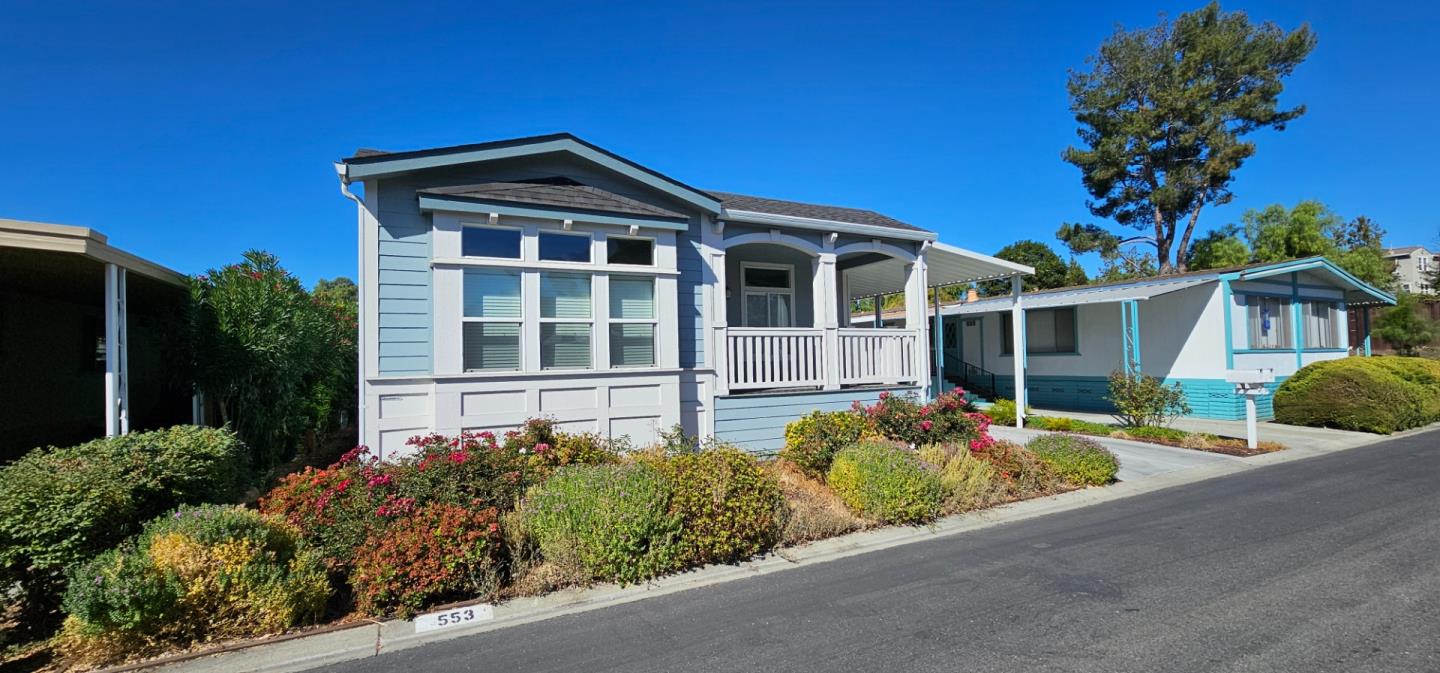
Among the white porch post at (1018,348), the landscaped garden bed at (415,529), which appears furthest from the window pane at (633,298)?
the white porch post at (1018,348)


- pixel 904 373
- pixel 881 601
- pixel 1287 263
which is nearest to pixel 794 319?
pixel 904 373

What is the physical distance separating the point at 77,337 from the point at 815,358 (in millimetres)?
11715

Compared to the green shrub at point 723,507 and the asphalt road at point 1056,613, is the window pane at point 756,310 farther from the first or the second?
the asphalt road at point 1056,613

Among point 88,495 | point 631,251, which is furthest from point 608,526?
point 631,251

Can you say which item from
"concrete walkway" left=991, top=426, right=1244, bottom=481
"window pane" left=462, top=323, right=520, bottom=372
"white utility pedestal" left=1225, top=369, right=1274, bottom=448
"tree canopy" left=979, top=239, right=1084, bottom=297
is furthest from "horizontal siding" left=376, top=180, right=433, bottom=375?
"tree canopy" left=979, top=239, right=1084, bottom=297

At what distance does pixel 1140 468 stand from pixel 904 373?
3702 millimetres

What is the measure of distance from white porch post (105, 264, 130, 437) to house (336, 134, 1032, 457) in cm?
210

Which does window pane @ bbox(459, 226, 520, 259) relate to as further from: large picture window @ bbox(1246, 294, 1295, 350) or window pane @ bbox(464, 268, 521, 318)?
large picture window @ bbox(1246, 294, 1295, 350)

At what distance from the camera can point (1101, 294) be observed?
15.0m

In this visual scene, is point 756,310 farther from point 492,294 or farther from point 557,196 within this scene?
point 492,294

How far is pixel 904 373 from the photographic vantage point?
1097 centimetres

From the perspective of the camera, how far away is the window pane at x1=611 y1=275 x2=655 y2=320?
842cm

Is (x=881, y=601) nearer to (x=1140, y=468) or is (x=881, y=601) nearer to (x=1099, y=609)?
(x=1099, y=609)

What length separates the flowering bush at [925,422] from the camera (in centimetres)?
840
